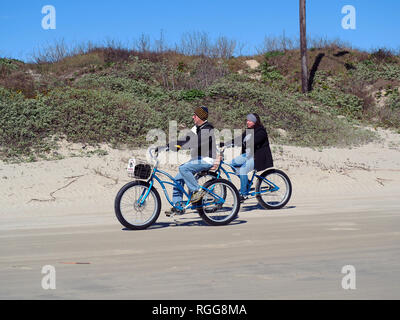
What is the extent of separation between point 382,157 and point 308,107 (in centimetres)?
813

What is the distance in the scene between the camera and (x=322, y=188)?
45.0 feet

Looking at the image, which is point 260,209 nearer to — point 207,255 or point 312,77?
point 207,255

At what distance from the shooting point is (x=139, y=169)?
805 centimetres

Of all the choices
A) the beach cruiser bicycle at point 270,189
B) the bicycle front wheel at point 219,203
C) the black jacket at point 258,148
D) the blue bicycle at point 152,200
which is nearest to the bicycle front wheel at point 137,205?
the blue bicycle at point 152,200

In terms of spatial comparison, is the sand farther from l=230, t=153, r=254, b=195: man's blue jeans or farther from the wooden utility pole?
the wooden utility pole

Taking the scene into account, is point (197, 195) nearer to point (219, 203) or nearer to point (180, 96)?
point (219, 203)

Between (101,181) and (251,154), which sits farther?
(101,181)

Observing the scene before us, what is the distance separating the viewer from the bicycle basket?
314 inches

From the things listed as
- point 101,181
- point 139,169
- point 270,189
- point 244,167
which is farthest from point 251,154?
point 101,181

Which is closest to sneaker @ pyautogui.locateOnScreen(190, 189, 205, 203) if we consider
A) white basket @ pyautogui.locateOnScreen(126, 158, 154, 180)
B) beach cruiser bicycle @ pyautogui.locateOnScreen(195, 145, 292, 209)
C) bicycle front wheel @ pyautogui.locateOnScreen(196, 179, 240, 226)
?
bicycle front wheel @ pyautogui.locateOnScreen(196, 179, 240, 226)

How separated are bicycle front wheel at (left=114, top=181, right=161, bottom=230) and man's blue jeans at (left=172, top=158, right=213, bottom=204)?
454 mm

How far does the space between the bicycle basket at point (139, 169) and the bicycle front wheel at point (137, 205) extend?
0.11m

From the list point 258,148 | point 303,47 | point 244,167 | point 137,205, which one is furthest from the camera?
point 303,47

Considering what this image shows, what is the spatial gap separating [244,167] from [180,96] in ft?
43.5
